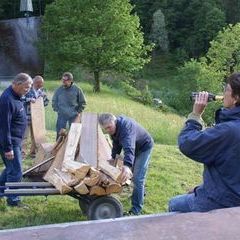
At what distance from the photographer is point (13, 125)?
7551 mm

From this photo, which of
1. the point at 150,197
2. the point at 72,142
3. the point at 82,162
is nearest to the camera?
the point at 82,162

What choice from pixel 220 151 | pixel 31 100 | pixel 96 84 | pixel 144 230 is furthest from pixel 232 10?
pixel 144 230

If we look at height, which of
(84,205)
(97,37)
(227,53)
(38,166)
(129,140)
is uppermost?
(97,37)

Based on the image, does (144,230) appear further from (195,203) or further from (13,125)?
(13,125)

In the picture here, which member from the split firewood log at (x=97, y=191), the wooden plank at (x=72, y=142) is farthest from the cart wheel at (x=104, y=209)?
the wooden plank at (x=72, y=142)

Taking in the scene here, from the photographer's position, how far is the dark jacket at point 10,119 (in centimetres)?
734

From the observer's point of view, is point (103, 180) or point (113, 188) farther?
point (113, 188)

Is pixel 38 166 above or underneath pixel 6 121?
underneath

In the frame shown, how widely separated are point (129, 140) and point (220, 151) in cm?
298

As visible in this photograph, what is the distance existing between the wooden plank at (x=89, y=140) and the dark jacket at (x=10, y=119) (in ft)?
3.37

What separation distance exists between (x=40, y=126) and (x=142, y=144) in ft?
13.6

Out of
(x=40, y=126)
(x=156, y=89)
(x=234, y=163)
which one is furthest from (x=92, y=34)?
(x=234, y=163)

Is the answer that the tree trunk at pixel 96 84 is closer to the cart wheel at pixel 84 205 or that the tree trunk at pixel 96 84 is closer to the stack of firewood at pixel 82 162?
the stack of firewood at pixel 82 162

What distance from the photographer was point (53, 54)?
41781 millimetres
